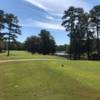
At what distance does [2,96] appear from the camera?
46.7ft

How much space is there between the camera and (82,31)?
269 feet

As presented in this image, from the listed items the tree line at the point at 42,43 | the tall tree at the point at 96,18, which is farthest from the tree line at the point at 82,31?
the tree line at the point at 42,43

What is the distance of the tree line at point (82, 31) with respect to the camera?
261 ft

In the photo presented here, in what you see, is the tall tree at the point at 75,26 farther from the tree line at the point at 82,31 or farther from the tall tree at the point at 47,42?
the tall tree at the point at 47,42

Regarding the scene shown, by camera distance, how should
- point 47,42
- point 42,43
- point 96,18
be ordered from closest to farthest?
1. point 96,18
2. point 42,43
3. point 47,42

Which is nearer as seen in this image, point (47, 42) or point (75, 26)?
point (75, 26)

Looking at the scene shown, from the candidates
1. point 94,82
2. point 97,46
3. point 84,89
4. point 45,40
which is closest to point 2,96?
point 84,89

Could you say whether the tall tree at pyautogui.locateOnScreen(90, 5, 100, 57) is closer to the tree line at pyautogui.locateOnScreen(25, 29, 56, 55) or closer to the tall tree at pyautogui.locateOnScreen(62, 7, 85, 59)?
the tall tree at pyautogui.locateOnScreen(62, 7, 85, 59)

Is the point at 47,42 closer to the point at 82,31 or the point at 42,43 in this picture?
the point at 42,43

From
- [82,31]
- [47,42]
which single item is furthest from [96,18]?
[47,42]

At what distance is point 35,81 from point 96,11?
206 feet

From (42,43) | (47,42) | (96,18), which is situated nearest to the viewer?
(96,18)

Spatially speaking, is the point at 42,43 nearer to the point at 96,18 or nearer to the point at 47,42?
the point at 47,42

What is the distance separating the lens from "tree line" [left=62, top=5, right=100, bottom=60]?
7969cm
